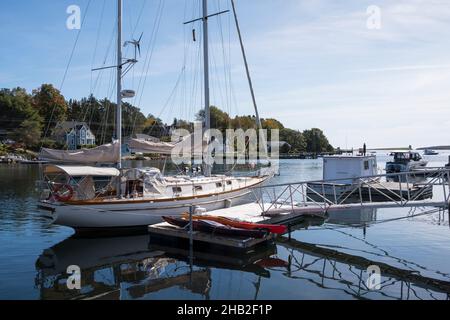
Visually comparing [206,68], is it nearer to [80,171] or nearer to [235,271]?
[80,171]

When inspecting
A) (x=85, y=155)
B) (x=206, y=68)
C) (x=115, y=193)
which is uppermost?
(x=206, y=68)

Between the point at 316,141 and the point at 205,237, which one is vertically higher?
→ the point at 316,141

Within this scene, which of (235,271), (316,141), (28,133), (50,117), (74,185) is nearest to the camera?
(235,271)

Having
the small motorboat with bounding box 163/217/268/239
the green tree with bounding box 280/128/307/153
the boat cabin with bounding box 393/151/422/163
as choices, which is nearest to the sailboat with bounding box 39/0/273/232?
the small motorboat with bounding box 163/217/268/239

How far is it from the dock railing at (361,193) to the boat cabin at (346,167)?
2.48 ft

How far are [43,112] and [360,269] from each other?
133 metres

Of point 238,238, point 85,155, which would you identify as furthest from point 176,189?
point 238,238

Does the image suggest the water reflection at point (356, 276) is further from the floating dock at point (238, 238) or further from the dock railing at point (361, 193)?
the dock railing at point (361, 193)

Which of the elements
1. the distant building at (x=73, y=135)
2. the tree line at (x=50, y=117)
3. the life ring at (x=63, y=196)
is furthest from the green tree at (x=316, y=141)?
the life ring at (x=63, y=196)

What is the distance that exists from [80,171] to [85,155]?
1671mm

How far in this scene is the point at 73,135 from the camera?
128625 millimetres

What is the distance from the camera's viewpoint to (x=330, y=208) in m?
20.9

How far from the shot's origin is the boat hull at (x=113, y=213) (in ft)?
68.3
